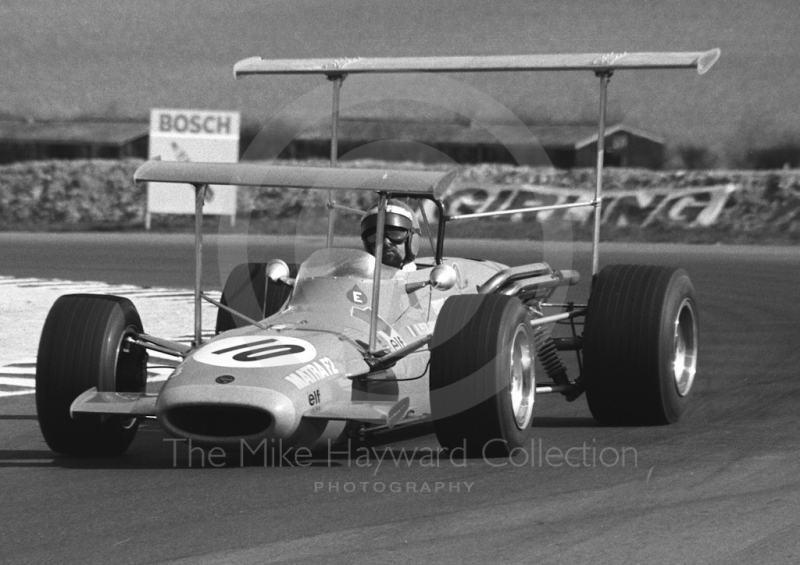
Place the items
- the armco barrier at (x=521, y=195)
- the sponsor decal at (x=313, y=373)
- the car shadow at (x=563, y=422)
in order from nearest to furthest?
the sponsor decal at (x=313, y=373)
the car shadow at (x=563, y=422)
the armco barrier at (x=521, y=195)

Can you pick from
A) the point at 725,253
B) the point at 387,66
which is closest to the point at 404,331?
the point at 387,66

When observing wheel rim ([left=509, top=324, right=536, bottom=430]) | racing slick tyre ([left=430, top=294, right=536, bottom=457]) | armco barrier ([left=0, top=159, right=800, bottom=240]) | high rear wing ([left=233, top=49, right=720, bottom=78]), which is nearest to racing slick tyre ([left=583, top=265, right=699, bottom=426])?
wheel rim ([left=509, top=324, right=536, bottom=430])

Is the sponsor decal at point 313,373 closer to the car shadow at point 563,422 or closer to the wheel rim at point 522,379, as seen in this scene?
the wheel rim at point 522,379

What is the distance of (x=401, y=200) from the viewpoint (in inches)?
366

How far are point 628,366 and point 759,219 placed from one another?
36477 millimetres

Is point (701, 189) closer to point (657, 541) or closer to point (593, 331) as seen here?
point (593, 331)

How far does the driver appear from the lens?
8.69m

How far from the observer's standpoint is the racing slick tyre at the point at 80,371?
7.54 m

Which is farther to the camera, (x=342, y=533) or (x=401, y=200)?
(x=401, y=200)

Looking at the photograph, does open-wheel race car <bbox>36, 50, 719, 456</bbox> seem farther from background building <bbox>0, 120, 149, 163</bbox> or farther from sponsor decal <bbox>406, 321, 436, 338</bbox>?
background building <bbox>0, 120, 149, 163</bbox>

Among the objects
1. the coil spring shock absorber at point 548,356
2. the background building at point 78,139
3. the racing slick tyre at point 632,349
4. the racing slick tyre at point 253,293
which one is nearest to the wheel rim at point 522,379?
the racing slick tyre at point 632,349

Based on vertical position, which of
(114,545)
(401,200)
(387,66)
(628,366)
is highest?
(387,66)

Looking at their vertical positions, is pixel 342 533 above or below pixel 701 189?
below

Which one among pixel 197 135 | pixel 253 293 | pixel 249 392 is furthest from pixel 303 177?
pixel 197 135
